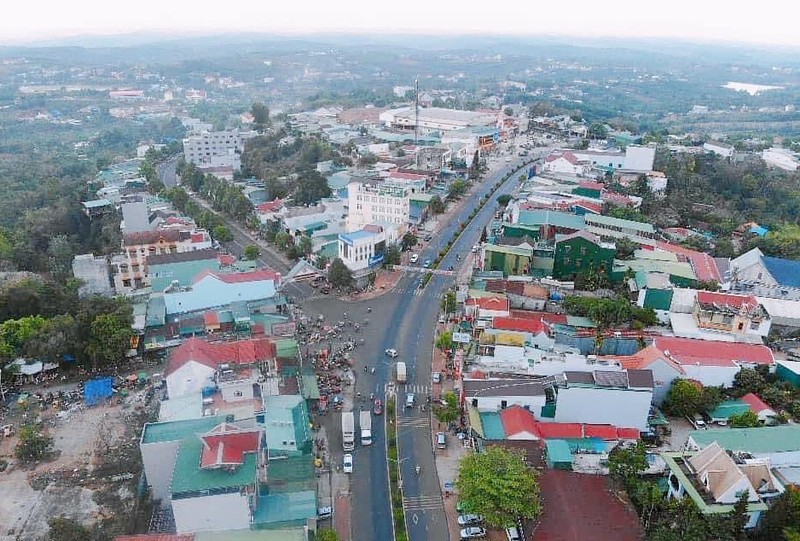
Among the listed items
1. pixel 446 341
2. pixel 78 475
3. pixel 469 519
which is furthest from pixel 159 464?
pixel 446 341

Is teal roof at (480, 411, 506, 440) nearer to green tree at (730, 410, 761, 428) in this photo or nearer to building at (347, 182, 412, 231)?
green tree at (730, 410, 761, 428)

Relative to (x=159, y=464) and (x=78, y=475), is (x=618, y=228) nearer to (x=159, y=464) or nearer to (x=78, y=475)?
(x=159, y=464)

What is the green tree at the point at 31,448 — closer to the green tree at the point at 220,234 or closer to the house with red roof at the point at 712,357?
the green tree at the point at 220,234

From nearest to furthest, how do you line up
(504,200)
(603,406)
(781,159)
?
(603,406), (504,200), (781,159)

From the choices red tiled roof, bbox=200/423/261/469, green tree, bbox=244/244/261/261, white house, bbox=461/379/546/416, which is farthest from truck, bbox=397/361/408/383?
green tree, bbox=244/244/261/261

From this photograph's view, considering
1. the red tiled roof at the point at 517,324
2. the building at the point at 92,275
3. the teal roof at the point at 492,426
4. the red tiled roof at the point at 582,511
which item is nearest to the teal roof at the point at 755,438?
the red tiled roof at the point at 582,511

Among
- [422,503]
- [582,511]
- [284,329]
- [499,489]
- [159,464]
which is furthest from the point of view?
[284,329]

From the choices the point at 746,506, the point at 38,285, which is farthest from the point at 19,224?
the point at 746,506
